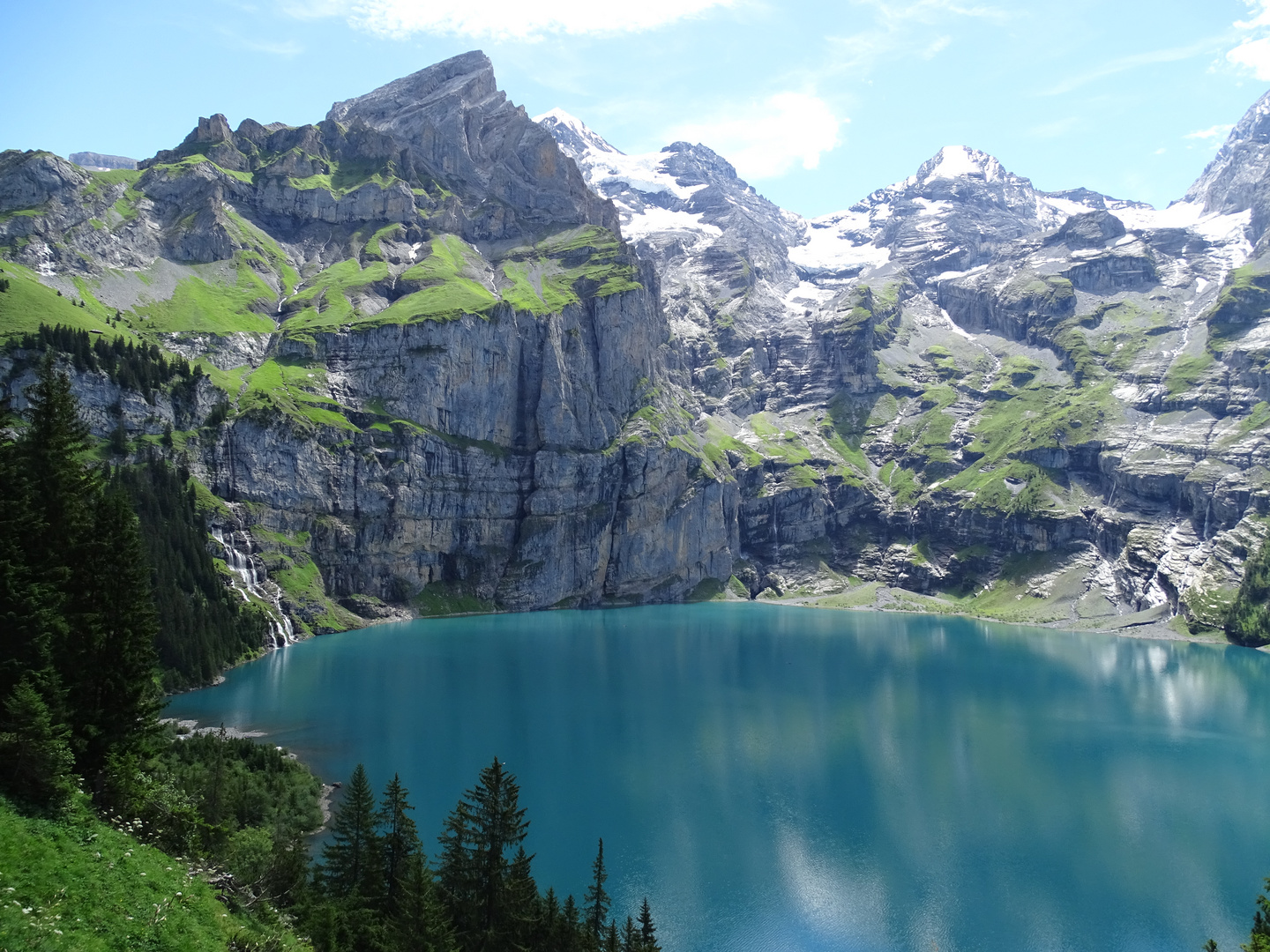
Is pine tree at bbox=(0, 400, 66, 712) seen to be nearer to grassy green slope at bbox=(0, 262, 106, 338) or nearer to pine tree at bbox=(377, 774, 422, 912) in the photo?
pine tree at bbox=(377, 774, 422, 912)

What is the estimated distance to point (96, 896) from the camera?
19.8 m

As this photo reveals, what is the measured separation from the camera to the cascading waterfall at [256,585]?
136 meters

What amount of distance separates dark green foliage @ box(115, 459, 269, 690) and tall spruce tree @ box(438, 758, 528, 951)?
72.6 m

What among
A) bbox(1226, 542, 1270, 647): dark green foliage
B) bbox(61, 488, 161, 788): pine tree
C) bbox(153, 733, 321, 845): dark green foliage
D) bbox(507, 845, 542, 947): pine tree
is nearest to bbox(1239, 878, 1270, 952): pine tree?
bbox(507, 845, 542, 947): pine tree

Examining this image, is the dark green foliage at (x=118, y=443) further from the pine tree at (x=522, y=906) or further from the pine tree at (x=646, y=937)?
the pine tree at (x=646, y=937)

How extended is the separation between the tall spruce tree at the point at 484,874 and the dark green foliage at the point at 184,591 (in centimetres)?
7259

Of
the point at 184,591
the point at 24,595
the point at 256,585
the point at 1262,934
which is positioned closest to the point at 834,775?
the point at 1262,934

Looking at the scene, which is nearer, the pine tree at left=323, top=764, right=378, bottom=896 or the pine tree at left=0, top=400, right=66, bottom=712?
the pine tree at left=0, top=400, right=66, bottom=712

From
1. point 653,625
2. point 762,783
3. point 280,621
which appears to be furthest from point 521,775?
point 653,625

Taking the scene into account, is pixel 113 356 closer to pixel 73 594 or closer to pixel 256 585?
pixel 256 585

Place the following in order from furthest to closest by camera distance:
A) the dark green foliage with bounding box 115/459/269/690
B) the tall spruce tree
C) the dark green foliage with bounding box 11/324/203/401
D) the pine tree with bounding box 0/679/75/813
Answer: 1. the dark green foliage with bounding box 11/324/203/401
2. the dark green foliage with bounding box 115/459/269/690
3. the tall spruce tree
4. the pine tree with bounding box 0/679/75/813

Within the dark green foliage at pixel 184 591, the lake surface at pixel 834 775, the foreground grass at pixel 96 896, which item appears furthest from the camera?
the dark green foliage at pixel 184 591

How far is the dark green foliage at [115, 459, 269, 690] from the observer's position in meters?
102

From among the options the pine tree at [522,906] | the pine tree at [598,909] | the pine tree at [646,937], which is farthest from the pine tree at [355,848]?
the pine tree at [646,937]
